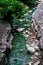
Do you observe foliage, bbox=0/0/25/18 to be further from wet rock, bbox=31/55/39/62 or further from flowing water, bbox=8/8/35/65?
wet rock, bbox=31/55/39/62

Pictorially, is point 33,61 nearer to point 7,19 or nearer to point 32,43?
point 32,43

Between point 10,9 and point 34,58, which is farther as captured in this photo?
point 10,9

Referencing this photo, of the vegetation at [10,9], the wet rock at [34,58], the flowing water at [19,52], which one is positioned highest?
the vegetation at [10,9]

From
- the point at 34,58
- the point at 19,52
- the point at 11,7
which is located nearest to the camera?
the point at 34,58

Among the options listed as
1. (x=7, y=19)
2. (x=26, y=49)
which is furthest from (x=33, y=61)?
(x=7, y=19)

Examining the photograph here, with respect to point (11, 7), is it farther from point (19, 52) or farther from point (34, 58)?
point (34, 58)

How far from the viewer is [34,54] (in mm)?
4953

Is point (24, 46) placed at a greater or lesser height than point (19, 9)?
lesser

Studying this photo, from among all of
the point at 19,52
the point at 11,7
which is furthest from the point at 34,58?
the point at 11,7

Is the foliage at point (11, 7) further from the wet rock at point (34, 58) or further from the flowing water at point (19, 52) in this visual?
the wet rock at point (34, 58)

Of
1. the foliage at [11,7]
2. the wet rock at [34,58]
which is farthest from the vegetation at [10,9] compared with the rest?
the wet rock at [34,58]

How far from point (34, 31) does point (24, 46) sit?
1.92 feet

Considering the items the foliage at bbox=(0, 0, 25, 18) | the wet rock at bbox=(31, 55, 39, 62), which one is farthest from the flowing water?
the foliage at bbox=(0, 0, 25, 18)

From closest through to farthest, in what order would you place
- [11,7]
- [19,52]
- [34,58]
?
[34,58] → [19,52] → [11,7]
